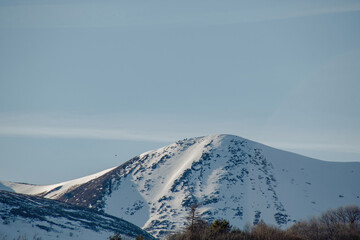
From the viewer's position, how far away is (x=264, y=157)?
7352 inches

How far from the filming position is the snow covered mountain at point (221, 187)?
148500 millimetres

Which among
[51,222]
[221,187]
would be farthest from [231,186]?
[51,222]

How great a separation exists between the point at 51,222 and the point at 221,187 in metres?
84.8

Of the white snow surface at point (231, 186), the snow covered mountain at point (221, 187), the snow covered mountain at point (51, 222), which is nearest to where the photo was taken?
the snow covered mountain at point (51, 222)

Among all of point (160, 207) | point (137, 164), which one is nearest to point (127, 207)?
point (160, 207)

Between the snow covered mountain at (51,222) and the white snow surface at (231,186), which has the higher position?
the white snow surface at (231,186)

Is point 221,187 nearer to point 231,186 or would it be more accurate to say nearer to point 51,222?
point 231,186

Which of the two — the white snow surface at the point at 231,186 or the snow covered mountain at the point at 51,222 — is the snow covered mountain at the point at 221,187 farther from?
the snow covered mountain at the point at 51,222

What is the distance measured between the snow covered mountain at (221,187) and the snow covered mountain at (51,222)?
3347cm

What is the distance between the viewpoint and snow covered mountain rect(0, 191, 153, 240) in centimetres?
7794

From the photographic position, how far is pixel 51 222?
288 ft

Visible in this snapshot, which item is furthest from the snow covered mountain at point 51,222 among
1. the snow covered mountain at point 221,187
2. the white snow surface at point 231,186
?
the white snow surface at point 231,186

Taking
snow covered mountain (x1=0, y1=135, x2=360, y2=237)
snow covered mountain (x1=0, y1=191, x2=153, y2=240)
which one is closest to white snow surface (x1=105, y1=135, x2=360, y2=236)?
snow covered mountain (x1=0, y1=135, x2=360, y2=237)

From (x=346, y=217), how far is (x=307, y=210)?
114ft
